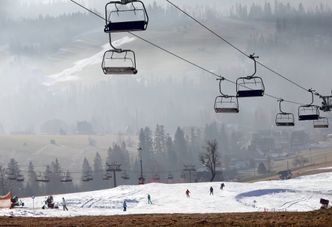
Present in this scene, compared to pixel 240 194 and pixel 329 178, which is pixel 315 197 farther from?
pixel 329 178

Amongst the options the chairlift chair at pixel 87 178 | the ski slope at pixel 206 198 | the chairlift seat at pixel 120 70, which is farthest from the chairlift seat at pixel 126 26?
the chairlift chair at pixel 87 178

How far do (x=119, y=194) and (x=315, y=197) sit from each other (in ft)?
90.9

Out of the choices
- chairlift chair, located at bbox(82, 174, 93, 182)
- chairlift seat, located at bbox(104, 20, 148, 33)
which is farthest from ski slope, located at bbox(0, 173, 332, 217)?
chairlift seat, located at bbox(104, 20, 148, 33)

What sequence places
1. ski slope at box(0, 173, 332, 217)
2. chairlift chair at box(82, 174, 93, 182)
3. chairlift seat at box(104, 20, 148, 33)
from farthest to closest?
chairlift chair at box(82, 174, 93, 182) → ski slope at box(0, 173, 332, 217) → chairlift seat at box(104, 20, 148, 33)

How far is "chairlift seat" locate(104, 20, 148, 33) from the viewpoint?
1742 centimetres

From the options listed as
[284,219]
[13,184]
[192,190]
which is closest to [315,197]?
[192,190]

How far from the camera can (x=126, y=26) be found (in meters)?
17.7

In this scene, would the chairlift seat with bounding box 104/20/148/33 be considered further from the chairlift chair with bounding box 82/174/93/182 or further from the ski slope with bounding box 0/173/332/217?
the chairlift chair with bounding box 82/174/93/182

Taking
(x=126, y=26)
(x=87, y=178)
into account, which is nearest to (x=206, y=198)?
(x=87, y=178)

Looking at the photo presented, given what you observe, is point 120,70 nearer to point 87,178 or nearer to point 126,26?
point 126,26

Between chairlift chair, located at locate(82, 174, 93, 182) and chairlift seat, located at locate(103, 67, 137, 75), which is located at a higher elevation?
chairlift seat, located at locate(103, 67, 137, 75)

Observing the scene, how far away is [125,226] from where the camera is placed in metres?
28.2

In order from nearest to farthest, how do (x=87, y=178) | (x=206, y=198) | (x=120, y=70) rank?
(x=120, y=70) → (x=206, y=198) → (x=87, y=178)

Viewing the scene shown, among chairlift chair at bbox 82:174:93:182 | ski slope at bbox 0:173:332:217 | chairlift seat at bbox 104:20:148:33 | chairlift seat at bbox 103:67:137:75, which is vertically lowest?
ski slope at bbox 0:173:332:217
